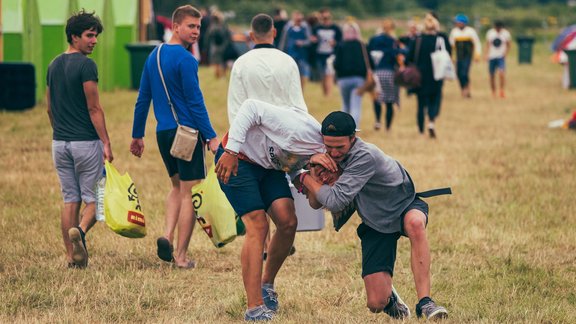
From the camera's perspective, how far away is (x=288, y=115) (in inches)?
272

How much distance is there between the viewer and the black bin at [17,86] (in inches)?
796

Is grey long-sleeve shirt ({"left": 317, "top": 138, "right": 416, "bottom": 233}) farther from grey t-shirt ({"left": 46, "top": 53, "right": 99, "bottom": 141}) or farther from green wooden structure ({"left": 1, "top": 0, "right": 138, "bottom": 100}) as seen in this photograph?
green wooden structure ({"left": 1, "top": 0, "right": 138, "bottom": 100})

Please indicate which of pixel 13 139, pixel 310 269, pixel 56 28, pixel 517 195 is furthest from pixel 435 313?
pixel 56 28

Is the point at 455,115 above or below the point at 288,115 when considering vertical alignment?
below

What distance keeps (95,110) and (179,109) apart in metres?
0.58

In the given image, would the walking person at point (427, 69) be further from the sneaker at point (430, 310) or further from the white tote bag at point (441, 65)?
the sneaker at point (430, 310)

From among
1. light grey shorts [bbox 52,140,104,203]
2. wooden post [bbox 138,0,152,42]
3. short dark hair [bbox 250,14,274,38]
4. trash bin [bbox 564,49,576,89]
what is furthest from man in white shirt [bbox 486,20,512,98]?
short dark hair [bbox 250,14,274,38]

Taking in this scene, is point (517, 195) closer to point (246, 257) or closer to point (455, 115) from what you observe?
point (246, 257)

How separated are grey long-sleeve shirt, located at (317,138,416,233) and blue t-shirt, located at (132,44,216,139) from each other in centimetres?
176

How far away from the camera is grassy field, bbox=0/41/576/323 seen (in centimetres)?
743

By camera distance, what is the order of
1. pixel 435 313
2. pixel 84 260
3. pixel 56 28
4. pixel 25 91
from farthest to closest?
pixel 56 28 < pixel 25 91 < pixel 84 260 < pixel 435 313

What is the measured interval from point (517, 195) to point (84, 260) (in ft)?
18.8

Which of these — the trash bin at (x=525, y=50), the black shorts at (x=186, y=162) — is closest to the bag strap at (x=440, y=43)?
the black shorts at (x=186, y=162)

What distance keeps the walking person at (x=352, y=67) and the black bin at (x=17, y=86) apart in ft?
17.5
